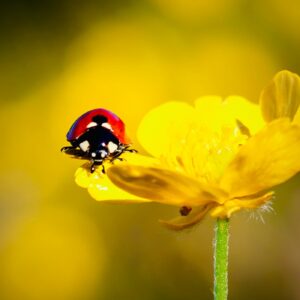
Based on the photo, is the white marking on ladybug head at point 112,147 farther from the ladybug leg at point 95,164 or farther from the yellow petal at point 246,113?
the yellow petal at point 246,113

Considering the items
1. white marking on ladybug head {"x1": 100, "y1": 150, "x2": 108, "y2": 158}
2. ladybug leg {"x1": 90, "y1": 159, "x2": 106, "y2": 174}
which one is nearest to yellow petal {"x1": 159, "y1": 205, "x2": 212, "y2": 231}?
ladybug leg {"x1": 90, "y1": 159, "x2": 106, "y2": 174}

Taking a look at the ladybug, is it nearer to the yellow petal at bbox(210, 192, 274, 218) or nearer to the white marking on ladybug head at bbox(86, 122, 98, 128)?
the white marking on ladybug head at bbox(86, 122, 98, 128)

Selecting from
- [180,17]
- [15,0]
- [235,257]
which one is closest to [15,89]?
[15,0]

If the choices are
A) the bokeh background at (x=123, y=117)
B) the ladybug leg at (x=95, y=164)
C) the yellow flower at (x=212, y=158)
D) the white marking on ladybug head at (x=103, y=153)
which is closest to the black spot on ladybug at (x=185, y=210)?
the yellow flower at (x=212, y=158)

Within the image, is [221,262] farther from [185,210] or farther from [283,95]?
[283,95]

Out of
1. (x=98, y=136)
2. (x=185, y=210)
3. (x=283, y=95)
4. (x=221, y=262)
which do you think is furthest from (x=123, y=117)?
(x=221, y=262)
